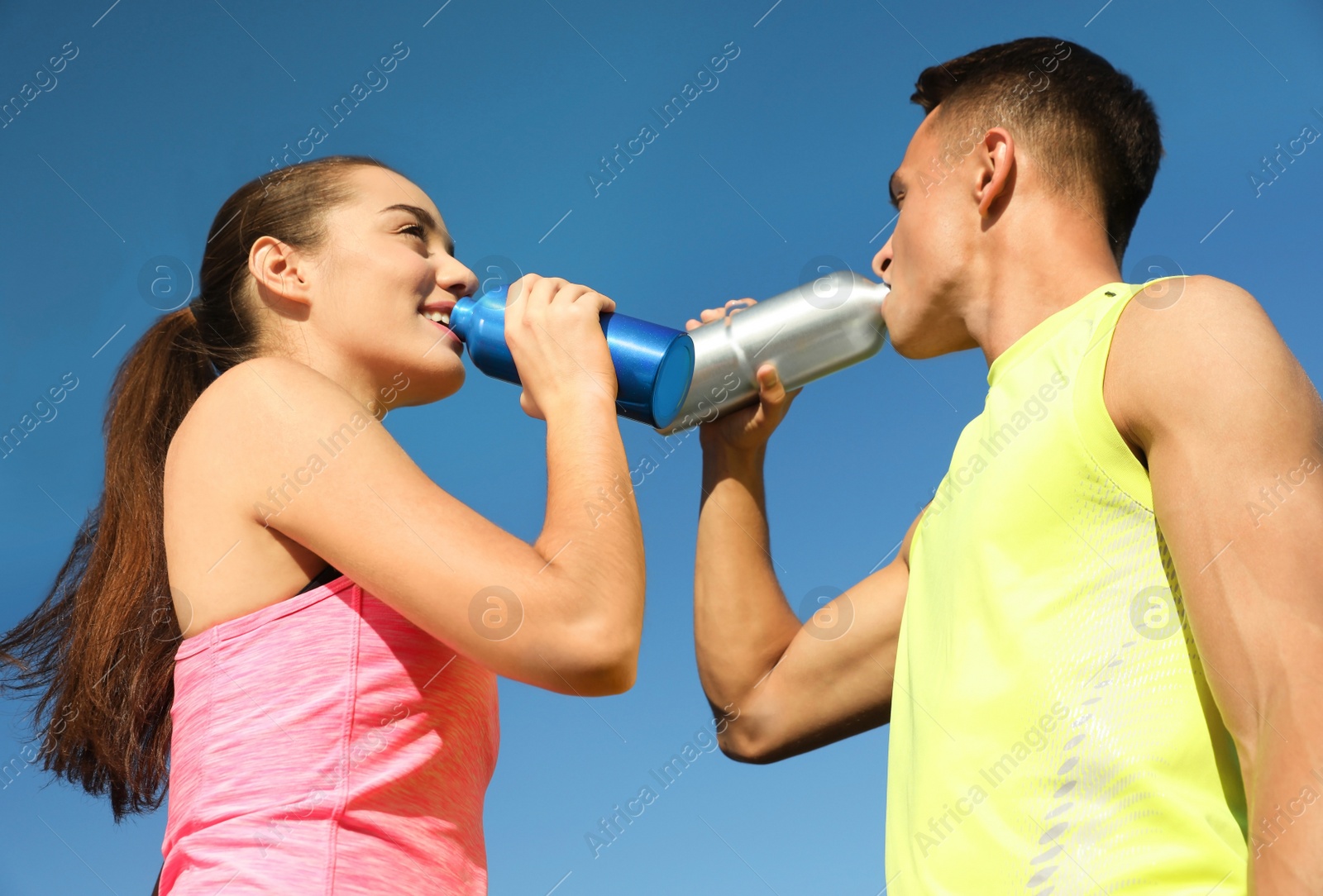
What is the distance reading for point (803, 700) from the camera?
7.92 ft

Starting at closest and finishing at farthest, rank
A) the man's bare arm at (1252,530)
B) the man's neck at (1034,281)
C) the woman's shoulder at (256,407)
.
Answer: the man's bare arm at (1252,530), the woman's shoulder at (256,407), the man's neck at (1034,281)

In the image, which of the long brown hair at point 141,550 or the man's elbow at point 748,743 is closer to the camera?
the long brown hair at point 141,550

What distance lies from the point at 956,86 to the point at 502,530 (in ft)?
5.16

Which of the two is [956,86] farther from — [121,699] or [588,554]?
[121,699]

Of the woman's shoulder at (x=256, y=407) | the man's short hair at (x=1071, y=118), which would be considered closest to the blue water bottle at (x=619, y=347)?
the woman's shoulder at (x=256, y=407)

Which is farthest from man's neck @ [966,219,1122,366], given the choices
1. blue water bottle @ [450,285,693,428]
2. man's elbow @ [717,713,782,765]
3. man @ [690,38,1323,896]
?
man's elbow @ [717,713,782,765]

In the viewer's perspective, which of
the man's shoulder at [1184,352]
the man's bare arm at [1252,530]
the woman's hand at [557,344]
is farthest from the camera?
the woman's hand at [557,344]

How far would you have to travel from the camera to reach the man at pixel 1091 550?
4.04 feet

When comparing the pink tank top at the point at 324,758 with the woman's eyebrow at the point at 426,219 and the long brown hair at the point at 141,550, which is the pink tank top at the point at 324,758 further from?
the woman's eyebrow at the point at 426,219

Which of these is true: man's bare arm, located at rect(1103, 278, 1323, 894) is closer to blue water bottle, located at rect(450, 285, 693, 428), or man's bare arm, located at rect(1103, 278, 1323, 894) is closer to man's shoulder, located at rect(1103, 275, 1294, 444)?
man's shoulder, located at rect(1103, 275, 1294, 444)

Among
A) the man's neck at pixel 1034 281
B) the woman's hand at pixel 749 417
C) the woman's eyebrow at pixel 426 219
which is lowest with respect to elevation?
the man's neck at pixel 1034 281

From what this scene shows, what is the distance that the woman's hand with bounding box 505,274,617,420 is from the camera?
5.91 feet

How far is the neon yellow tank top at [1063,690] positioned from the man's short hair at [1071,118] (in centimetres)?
40

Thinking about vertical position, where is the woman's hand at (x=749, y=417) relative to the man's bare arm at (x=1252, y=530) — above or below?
above
